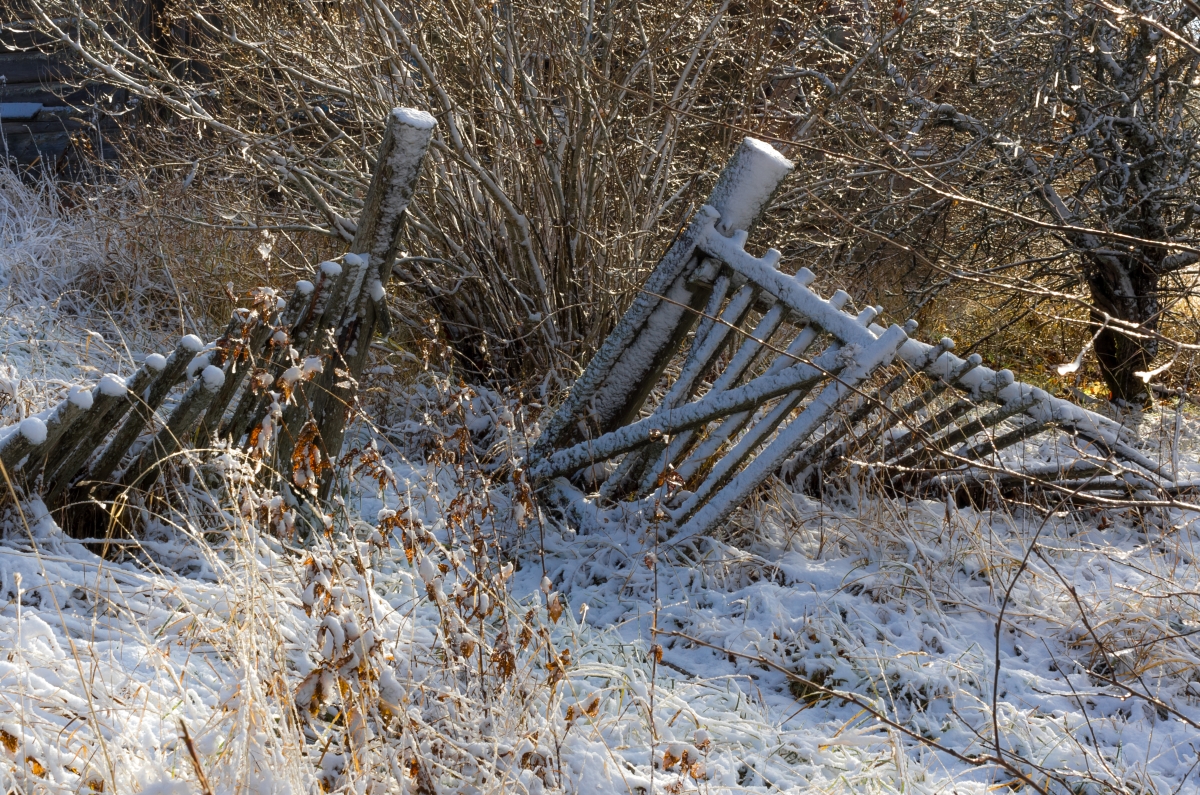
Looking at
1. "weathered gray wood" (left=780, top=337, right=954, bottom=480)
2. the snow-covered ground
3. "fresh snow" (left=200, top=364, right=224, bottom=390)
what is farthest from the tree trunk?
"fresh snow" (left=200, top=364, right=224, bottom=390)

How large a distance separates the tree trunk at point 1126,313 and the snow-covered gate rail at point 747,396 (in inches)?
82.5

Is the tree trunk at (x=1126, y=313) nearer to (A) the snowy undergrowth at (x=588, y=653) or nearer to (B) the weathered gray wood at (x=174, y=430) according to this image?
(A) the snowy undergrowth at (x=588, y=653)

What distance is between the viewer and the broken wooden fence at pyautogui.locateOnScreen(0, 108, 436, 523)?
8.48 ft

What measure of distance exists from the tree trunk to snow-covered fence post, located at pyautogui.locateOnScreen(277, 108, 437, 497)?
4.20 metres

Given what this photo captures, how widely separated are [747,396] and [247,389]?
1.65 meters

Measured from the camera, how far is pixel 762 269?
3275mm

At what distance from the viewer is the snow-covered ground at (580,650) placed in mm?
1821

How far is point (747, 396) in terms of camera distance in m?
3.21

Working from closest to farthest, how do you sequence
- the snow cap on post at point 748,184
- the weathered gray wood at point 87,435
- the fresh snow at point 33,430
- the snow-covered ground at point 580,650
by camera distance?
the snow-covered ground at point 580,650 < the fresh snow at point 33,430 < the weathered gray wood at point 87,435 < the snow cap on post at point 748,184

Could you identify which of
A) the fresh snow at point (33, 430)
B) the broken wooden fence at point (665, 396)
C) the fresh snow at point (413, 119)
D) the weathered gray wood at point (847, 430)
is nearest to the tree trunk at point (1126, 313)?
the broken wooden fence at point (665, 396)

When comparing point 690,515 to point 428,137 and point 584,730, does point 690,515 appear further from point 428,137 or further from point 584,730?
point 428,137

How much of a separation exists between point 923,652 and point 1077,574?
36.3 inches

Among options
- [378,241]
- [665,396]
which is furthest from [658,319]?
[378,241]

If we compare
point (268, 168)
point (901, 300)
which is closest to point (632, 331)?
point (268, 168)
